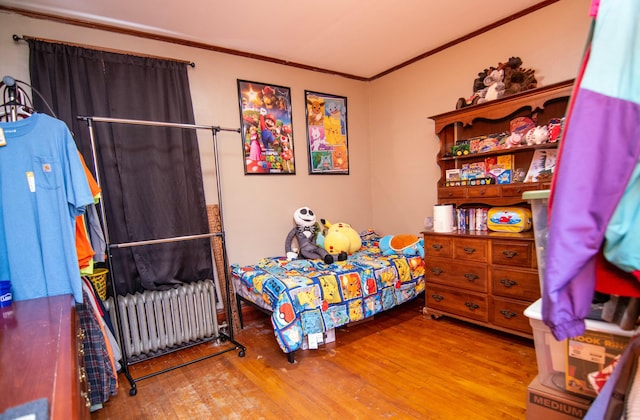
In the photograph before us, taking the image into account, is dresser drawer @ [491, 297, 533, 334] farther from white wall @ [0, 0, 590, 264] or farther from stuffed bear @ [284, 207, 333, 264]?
stuffed bear @ [284, 207, 333, 264]

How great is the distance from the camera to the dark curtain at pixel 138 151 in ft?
7.36

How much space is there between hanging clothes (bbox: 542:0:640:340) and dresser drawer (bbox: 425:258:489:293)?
192 centimetres

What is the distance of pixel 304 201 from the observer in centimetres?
348

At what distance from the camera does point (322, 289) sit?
7.77ft

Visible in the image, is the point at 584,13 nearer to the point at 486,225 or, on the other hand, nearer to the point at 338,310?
the point at 486,225

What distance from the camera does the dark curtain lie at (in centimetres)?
224

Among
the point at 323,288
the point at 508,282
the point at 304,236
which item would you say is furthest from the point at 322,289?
the point at 508,282

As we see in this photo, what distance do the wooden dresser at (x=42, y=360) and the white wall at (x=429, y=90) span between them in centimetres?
312

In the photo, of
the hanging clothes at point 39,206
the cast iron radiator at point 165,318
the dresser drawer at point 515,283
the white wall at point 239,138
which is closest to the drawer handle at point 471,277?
the dresser drawer at point 515,283

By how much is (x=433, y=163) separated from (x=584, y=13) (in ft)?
5.13

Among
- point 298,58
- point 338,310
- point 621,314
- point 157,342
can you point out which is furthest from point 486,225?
point 157,342

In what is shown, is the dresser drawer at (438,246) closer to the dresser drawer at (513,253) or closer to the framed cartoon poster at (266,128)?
the dresser drawer at (513,253)

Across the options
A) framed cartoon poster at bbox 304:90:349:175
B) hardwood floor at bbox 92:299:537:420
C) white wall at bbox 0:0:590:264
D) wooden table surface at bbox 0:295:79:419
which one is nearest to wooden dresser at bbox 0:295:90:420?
wooden table surface at bbox 0:295:79:419

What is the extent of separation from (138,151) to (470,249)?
2768 mm
